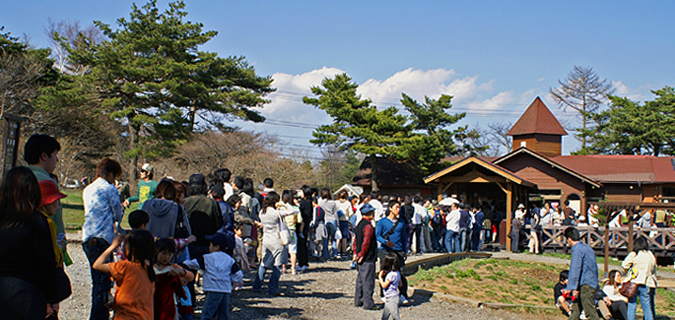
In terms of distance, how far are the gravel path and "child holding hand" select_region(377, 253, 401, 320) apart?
81 centimetres

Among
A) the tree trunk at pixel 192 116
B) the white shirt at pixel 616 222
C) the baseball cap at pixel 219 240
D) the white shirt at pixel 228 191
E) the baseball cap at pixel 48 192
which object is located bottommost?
the baseball cap at pixel 219 240

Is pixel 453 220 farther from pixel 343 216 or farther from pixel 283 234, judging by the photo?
pixel 283 234

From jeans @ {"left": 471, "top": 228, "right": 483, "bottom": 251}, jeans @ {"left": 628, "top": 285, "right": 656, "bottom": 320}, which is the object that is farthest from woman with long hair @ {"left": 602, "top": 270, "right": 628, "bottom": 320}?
jeans @ {"left": 471, "top": 228, "right": 483, "bottom": 251}

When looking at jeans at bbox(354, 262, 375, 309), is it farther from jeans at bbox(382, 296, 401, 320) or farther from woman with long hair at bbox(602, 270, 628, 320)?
woman with long hair at bbox(602, 270, 628, 320)

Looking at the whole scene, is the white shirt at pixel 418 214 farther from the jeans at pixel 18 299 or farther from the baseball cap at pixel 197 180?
the jeans at pixel 18 299

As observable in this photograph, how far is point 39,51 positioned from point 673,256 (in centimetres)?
3067

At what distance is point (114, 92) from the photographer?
27625 millimetres

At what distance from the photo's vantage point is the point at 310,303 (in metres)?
8.21

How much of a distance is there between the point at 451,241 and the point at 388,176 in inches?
817

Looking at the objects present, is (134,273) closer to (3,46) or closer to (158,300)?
(158,300)

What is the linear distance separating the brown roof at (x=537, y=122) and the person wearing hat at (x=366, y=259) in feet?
96.8

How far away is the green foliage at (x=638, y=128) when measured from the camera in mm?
39594

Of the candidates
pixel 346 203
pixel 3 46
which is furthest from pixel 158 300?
pixel 3 46

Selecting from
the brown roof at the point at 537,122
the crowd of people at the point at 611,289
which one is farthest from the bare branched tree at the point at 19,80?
the brown roof at the point at 537,122
